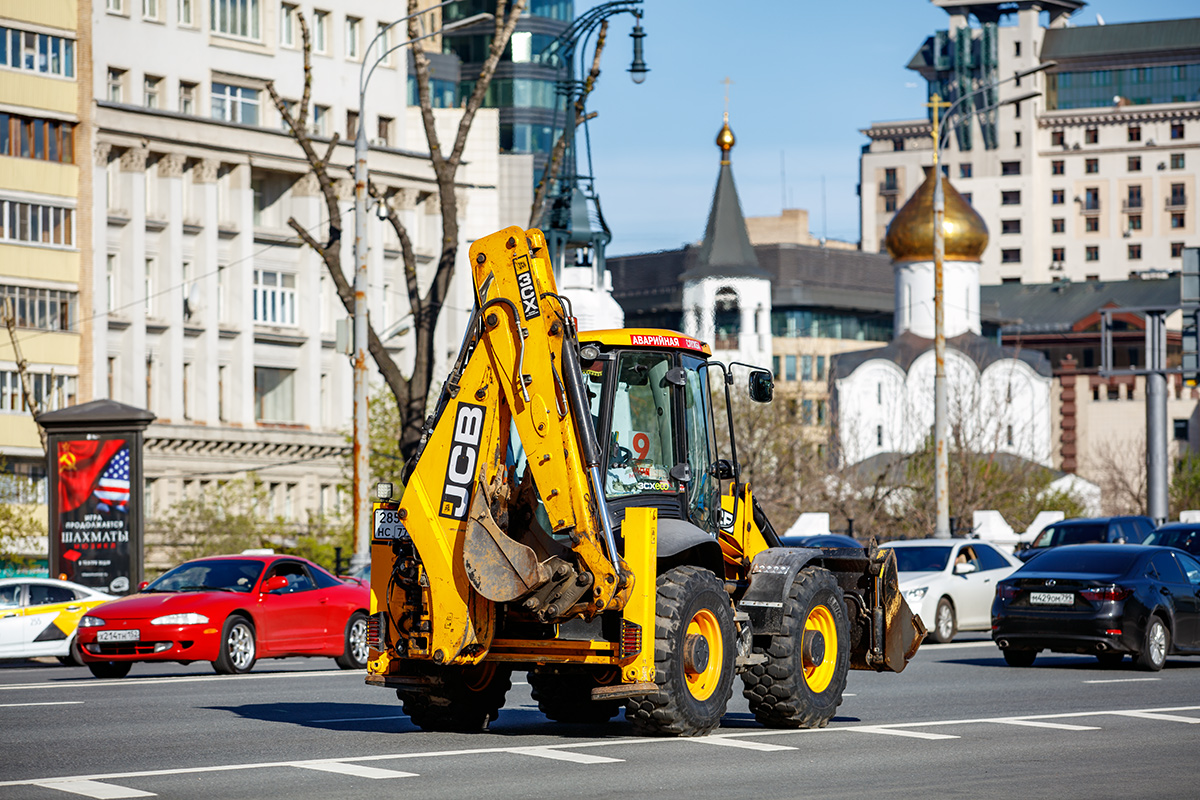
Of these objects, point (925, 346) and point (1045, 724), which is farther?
point (925, 346)

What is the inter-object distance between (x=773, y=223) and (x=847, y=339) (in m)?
29.5

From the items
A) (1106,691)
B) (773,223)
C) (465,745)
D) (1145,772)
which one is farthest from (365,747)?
(773,223)

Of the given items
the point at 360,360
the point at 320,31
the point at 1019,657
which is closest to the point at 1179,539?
the point at 1019,657

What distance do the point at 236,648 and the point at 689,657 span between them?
1055 centimetres

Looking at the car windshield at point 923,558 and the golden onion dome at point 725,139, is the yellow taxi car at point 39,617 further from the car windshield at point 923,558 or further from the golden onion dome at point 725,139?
the golden onion dome at point 725,139

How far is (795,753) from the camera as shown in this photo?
13.7 metres

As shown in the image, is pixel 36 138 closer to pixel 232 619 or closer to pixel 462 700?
pixel 232 619

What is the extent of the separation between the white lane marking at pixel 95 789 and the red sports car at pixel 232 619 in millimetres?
10680

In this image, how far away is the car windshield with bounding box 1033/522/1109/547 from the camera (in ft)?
111

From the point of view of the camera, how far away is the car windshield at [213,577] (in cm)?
2408

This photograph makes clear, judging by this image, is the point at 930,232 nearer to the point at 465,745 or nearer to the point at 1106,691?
the point at 1106,691

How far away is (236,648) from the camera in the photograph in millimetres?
23500

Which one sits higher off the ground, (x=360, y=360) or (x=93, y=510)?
(x=360, y=360)

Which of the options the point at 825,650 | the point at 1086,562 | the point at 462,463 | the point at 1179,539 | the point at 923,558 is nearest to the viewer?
the point at 462,463
